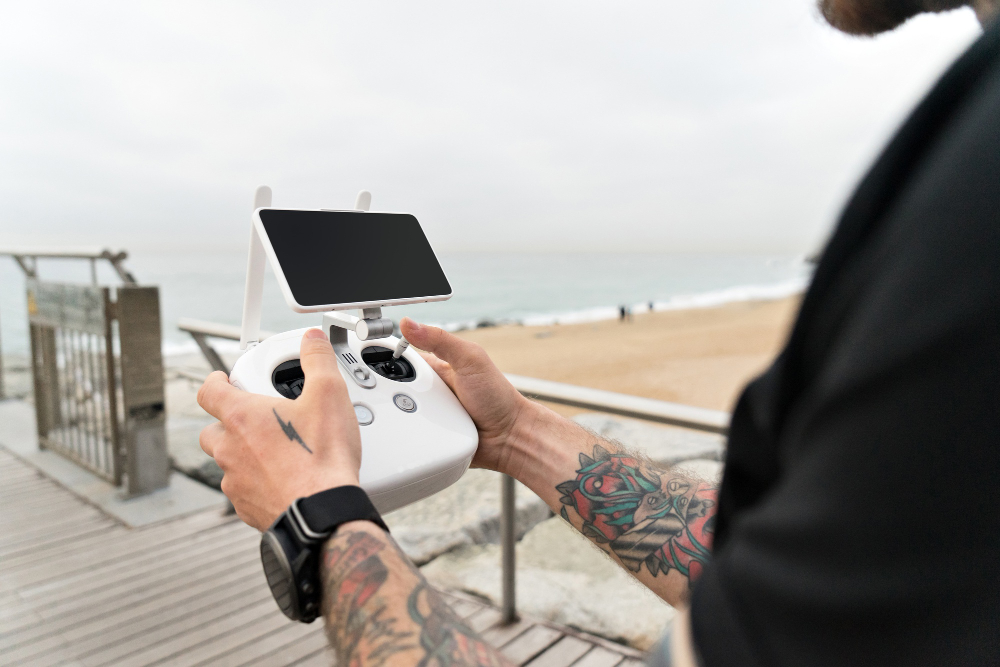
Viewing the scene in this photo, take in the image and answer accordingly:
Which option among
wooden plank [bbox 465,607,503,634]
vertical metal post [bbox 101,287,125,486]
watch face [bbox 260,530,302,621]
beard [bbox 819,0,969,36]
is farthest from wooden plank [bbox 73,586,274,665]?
beard [bbox 819,0,969,36]

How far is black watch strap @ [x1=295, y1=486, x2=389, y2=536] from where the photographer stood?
1.92 feet

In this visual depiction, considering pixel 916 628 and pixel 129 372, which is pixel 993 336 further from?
pixel 129 372

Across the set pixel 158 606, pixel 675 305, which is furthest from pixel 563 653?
pixel 675 305

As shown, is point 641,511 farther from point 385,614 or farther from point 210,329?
point 210,329

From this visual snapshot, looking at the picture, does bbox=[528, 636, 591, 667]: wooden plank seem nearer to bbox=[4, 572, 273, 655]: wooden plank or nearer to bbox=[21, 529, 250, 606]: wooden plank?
bbox=[4, 572, 273, 655]: wooden plank

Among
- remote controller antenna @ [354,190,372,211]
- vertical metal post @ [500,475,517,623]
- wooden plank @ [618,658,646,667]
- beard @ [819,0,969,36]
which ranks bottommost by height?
wooden plank @ [618,658,646,667]

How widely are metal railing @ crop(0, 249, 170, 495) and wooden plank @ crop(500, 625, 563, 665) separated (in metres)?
2.04

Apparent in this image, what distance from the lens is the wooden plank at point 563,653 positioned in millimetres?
1781

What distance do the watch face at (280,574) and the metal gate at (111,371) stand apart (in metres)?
2.60

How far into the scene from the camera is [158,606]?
2.11 metres

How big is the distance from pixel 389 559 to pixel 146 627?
1912 mm

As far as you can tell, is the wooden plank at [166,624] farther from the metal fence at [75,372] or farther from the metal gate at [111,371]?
the metal fence at [75,372]

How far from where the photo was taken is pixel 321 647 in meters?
1.88

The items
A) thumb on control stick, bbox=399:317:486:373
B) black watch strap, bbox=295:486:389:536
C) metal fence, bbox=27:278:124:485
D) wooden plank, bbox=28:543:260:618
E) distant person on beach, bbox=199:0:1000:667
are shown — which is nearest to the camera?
distant person on beach, bbox=199:0:1000:667
